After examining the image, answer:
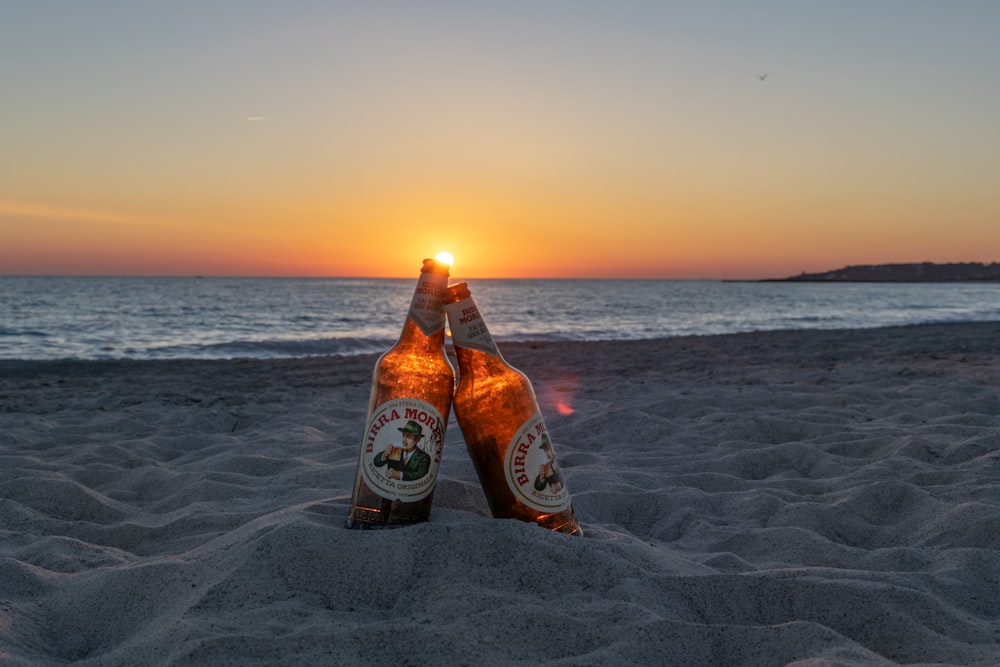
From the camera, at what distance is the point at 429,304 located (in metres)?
2.08

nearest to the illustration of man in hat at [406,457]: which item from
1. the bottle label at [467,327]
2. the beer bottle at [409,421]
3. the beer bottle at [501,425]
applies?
the beer bottle at [409,421]

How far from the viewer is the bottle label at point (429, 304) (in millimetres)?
2070

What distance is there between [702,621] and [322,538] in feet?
3.30

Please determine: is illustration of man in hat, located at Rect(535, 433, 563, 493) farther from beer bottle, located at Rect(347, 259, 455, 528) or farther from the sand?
beer bottle, located at Rect(347, 259, 455, 528)

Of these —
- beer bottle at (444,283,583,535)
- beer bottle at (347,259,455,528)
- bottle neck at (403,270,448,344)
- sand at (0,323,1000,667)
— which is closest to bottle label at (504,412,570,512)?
beer bottle at (444,283,583,535)

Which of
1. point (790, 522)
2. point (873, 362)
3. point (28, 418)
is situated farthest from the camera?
point (873, 362)

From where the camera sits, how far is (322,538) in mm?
1967

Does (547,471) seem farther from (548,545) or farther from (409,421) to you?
(409,421)

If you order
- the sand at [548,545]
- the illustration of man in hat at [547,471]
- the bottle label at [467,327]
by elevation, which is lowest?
Answer: the sand at [548,545]

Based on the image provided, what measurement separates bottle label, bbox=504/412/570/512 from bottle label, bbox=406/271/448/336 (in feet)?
1.26

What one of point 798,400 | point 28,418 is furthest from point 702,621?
point 28,418

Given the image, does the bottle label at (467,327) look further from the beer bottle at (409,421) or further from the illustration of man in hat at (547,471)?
the illustration of man in hat at (547,471)

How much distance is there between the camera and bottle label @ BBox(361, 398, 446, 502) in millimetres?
1964

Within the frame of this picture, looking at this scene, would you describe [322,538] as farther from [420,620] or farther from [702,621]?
[702,621]
